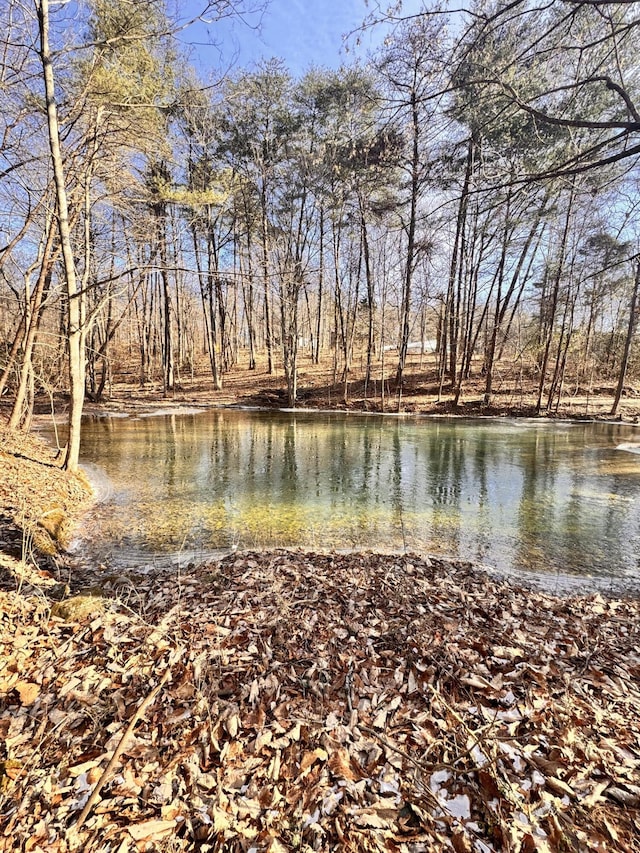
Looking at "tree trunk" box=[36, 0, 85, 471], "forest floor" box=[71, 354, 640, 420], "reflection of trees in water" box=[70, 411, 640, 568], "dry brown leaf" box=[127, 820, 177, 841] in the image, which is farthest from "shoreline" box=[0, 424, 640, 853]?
"forest floor" box=[71, 354, 640, 420]

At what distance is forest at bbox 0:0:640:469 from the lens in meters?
3.79

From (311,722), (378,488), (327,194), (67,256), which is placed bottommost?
(378,488)

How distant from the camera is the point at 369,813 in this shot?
1722mm

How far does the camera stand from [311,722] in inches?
87.0

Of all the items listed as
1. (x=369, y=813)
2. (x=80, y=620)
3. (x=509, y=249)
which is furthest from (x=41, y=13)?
(x=509, y=249)

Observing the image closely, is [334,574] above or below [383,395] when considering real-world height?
below

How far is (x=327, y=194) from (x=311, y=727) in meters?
23.5

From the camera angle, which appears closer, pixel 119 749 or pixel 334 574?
pixel 119 749

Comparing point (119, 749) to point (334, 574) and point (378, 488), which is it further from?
point (378, 488)

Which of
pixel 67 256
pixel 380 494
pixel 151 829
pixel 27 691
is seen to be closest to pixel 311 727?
pixel 151 829

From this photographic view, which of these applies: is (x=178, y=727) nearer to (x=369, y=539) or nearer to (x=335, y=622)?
(x=335, y=622)

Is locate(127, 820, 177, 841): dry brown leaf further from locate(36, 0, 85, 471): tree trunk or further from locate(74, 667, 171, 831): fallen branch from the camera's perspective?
locate(36, 0, 85, 471): tree trunk

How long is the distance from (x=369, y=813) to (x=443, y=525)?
206 inches

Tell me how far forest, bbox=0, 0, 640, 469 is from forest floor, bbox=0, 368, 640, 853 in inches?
138
